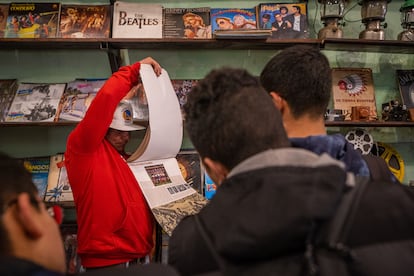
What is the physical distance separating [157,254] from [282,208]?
64.6 inches

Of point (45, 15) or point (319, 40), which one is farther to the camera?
point (45, 15)

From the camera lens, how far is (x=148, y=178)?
1.89 metres

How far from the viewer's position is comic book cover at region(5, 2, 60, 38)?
2348 millimetres

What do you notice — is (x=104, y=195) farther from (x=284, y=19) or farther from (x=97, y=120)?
(x=284, y=19)

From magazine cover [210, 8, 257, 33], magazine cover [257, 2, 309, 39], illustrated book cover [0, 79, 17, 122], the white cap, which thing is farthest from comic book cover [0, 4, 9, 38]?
magazine cover [257, 2, 309, 39]

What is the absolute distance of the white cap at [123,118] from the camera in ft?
6.46

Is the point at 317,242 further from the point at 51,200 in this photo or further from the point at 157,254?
the point at 51,200

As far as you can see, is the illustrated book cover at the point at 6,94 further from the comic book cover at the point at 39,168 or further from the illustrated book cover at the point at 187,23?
the illustrated book cover at the point at 187,23

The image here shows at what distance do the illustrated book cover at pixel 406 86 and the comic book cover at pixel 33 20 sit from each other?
2.17 m

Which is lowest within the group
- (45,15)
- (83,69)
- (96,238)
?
(96,238)

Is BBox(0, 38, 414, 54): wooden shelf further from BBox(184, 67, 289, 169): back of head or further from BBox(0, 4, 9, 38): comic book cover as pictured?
BBox(184, 67, 289, 169): back of head

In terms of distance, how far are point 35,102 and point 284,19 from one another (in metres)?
1.58

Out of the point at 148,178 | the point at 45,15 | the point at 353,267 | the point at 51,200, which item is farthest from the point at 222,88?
the point at 45,15

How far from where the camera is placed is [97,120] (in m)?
1.71
